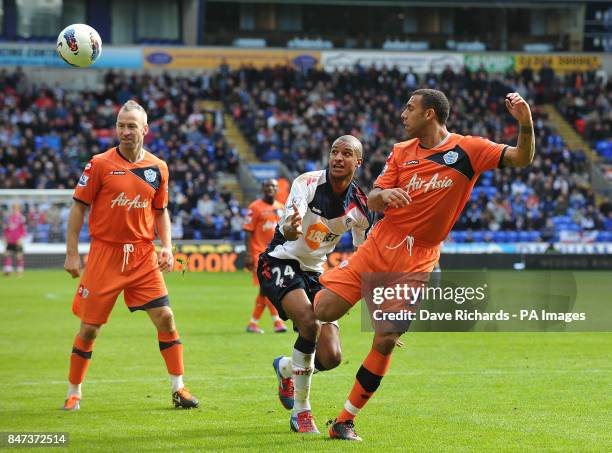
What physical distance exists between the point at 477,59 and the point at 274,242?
Answer: 137ft

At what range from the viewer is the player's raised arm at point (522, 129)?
284 inches

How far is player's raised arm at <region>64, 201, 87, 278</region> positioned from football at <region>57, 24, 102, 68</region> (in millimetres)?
2228

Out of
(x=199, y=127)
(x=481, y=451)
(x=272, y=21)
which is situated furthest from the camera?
(x=272, y=21)

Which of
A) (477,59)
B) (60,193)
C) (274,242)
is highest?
(477,59)

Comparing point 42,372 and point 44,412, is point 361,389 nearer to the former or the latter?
point 44,412

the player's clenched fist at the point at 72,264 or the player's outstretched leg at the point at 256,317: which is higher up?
the player's clenched fist at the point at 72,264

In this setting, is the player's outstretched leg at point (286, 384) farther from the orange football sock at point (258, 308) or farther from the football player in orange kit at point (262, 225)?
Answer: the football player in orange kit at point (262, 225)

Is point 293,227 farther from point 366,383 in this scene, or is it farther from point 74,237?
point 74,237

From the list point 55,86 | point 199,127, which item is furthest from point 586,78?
point 55,86

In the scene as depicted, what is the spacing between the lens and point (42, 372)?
12367mm

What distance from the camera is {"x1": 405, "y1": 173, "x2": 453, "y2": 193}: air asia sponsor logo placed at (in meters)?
7.88

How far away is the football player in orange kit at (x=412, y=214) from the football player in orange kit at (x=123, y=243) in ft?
7.32

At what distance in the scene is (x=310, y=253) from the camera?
8.91 metres

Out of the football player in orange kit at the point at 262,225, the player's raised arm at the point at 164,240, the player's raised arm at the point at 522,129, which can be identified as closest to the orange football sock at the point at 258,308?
the football player in orange kit at the point at 262,225
